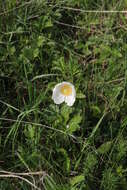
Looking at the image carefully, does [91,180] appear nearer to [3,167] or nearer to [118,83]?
[3,167]

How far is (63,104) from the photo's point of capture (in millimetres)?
2336

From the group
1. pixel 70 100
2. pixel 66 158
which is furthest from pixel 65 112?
pixel 66 158

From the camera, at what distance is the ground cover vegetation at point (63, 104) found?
2105mm

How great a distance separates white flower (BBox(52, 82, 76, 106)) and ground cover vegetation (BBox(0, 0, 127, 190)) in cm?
5

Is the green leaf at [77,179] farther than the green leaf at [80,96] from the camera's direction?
No

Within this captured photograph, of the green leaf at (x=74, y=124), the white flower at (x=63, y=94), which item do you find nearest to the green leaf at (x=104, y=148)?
the green leaf at (x=74, y=124)

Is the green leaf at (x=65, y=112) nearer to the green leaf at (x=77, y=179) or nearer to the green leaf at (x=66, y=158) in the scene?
the green leaf at (x=66, y=158)

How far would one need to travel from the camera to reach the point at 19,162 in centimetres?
217

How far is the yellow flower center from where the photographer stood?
2.26 metres

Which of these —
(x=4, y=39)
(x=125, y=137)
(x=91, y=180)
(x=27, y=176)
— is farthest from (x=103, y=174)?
(x=4, y=39)

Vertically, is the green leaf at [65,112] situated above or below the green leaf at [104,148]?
above

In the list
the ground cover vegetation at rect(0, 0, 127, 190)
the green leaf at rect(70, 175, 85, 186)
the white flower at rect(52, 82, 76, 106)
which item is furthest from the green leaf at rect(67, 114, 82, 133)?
the green leaf at rect(70, 175, 85, 186)

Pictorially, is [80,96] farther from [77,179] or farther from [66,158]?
[77,179]

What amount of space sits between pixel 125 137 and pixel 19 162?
0.61 m
